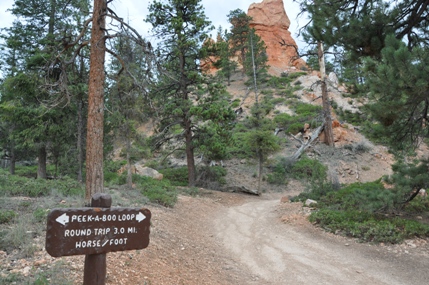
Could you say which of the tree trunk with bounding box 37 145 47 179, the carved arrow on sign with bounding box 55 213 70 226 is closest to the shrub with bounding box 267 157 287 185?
the tree trunk with bounding box 37 145 47 179

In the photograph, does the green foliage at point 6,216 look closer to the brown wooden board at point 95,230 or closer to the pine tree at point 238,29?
the brown wooden board at point 95,230

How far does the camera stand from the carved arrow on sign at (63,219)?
237 cm

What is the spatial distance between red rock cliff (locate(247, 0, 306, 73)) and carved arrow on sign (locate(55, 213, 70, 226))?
59.2 metres

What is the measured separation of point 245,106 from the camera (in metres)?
35.3

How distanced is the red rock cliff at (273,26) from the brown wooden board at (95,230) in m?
58.8

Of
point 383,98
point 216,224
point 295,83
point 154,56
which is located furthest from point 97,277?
point 295,83

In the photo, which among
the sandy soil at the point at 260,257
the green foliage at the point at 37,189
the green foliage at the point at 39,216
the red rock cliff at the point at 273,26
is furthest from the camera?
the red rock cliff at the point at 273,26

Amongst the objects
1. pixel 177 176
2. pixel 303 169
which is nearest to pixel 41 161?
pixel 177 176

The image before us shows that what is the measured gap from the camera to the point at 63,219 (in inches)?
94.0

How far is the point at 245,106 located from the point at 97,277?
110 ft

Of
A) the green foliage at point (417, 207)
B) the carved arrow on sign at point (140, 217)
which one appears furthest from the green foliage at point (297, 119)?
the carved arrow on sign at point (140, 217)

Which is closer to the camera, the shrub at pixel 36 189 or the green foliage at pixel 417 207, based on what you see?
the green foliage at pixel 417 207

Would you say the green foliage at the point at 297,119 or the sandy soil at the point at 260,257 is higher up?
the green foliage at the point at 297,119

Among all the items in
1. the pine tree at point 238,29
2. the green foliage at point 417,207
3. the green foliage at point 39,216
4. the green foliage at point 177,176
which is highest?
the pine tree at point 238,29
